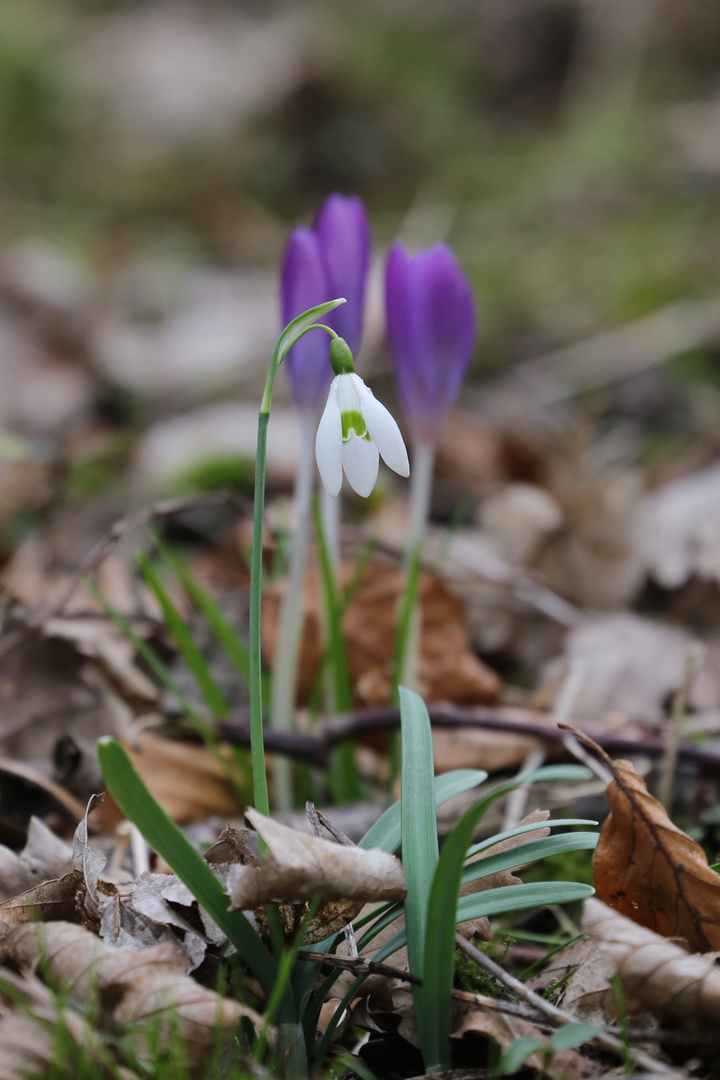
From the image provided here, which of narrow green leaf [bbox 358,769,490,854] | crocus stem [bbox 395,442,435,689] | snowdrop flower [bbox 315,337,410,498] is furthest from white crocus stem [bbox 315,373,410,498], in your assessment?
crocus stem [bbox 395,442,435,689]

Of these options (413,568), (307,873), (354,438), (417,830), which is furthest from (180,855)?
(413,568)

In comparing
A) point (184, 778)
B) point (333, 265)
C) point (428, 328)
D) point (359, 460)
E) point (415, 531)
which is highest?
point (333, 265)

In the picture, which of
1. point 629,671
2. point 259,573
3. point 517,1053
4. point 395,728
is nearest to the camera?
point 517,1053

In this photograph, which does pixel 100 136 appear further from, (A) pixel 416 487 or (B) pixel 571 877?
(B) pixel 571 877

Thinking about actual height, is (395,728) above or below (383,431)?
below

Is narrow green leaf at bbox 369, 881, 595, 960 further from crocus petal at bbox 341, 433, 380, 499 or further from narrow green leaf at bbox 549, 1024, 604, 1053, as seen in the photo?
crocus petal at bbox 341, 433, 380, 499

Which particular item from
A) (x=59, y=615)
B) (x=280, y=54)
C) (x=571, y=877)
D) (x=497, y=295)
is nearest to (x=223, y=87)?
(x=280, y=54)

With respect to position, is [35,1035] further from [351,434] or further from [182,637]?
[182,637]
